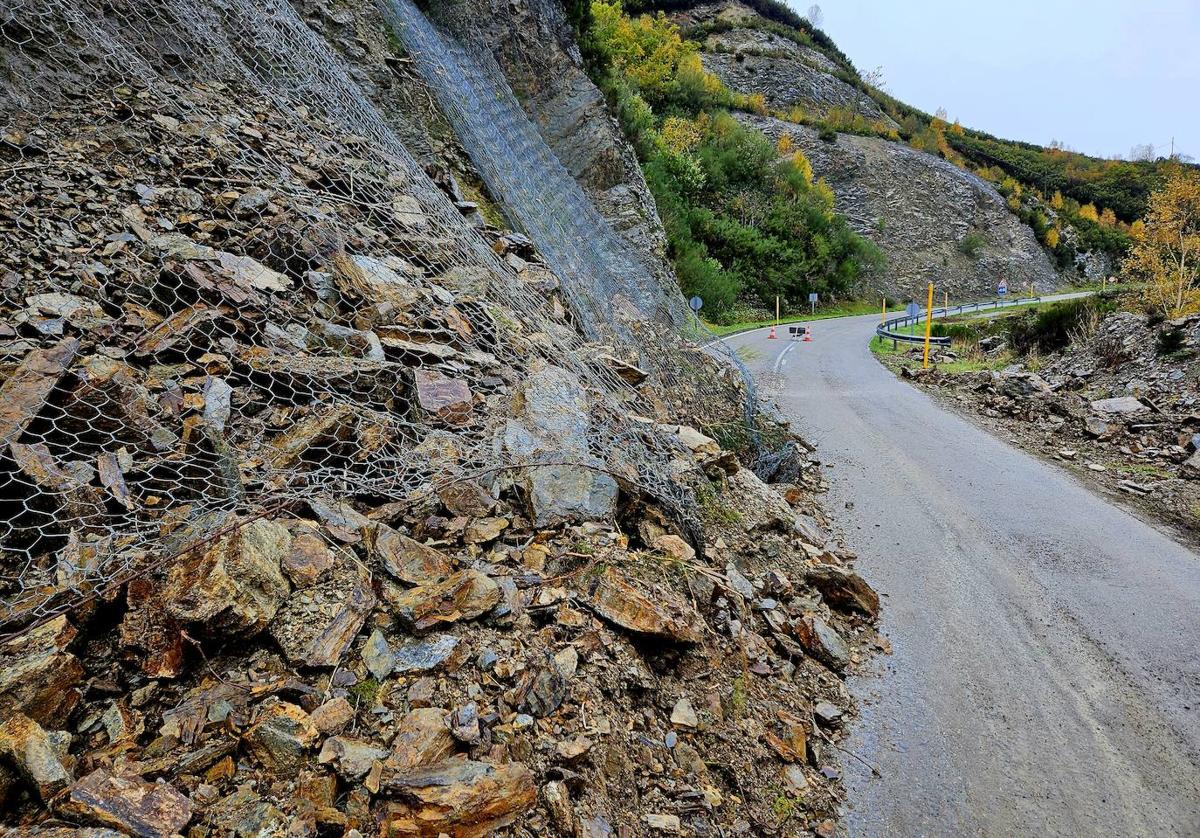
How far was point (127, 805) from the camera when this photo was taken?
1.24 meters

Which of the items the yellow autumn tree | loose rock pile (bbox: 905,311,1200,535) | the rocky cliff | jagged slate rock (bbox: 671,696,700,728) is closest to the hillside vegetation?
the rocky cliff

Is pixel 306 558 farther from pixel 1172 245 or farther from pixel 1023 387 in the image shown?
pixel 1172 245

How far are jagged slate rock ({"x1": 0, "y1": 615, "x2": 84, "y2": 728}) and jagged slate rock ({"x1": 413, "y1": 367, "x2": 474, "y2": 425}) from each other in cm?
148

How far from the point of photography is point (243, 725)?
4.81ft

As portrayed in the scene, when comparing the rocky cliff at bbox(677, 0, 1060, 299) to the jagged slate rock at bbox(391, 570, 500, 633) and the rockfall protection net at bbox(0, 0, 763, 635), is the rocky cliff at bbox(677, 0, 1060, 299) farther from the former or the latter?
the jagged slate rock at bbox(391, 570, 500, 633)

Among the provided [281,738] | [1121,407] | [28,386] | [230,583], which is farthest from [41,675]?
[1121,407]

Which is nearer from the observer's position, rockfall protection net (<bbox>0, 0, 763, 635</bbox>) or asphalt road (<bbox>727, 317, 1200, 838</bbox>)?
rockfall protection net (<bbox>0, 0, 763, 635</bbox>)

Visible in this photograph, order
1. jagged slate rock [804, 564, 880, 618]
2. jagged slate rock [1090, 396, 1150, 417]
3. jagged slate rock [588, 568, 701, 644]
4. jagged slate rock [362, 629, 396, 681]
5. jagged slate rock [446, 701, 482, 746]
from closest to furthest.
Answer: jagged slate rock [446, 701, 482, 746]
jagged slate rock [362, 629, 396, 681]
jagged slate rock [588, 568, 701, 644]
jagged slate rock [804, 564, 880, 618]
jagged slate rock [1090, 396, 1150, 417]

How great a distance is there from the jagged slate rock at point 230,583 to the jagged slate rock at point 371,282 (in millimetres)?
1734

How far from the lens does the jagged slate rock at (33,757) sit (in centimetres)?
125

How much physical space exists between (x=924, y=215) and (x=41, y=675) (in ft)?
139

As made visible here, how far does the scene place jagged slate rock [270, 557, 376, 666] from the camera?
1.68 metres

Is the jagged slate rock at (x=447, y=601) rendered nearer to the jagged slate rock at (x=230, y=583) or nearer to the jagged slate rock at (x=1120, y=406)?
the jagged slate rock at (x=230, y=583)

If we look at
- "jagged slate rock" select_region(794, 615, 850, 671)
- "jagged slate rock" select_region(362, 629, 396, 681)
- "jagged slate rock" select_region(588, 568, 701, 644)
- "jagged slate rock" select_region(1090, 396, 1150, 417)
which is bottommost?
"jagged slate rock" select_region(794, 615, 850, 671)
